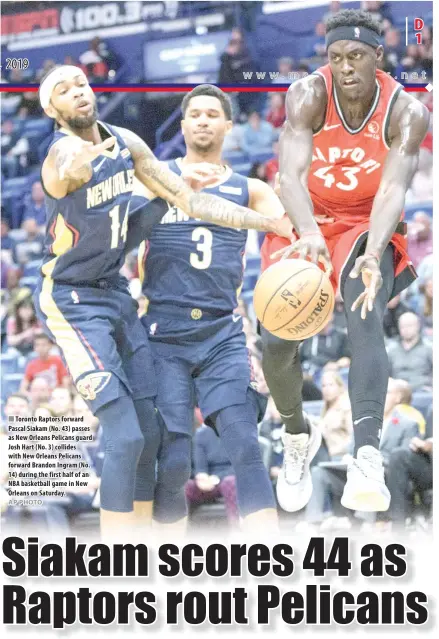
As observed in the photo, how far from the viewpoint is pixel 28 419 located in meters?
7.22

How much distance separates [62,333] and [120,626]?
159 cm

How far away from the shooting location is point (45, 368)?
27.1ft

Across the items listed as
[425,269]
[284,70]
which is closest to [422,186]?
[425,269]

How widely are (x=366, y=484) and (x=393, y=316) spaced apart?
3422mm

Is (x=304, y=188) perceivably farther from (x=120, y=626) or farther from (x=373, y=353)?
(x=120, y=626)

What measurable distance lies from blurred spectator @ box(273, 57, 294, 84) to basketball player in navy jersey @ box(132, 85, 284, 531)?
0.72 metres

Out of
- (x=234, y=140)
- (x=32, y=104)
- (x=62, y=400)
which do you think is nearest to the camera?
(x=62, y=400)

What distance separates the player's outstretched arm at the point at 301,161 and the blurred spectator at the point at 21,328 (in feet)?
11.2

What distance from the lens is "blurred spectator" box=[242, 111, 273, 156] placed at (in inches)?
348

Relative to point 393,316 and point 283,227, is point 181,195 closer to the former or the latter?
point 283,227

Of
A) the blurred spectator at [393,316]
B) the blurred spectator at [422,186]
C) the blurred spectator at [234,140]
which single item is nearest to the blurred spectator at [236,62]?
the blurred spectator at [234,140]

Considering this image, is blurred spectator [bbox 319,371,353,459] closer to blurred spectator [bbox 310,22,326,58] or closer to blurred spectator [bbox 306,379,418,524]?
blurred spectator [bbox 306,379,418,524]

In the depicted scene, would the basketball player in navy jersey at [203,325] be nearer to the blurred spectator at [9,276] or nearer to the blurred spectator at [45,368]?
the blurred spectator at [45,368]

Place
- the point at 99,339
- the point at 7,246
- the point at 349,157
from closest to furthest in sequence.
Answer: the point at 349,157 < the point at 99,339 < the point at 7,246
